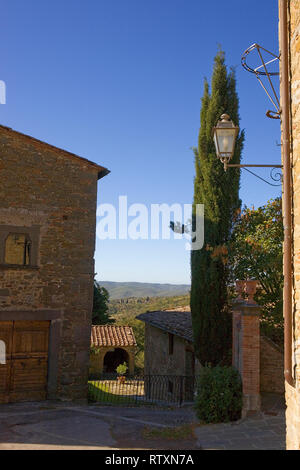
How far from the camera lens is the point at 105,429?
8.13m

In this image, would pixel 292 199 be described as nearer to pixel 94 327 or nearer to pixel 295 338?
pixel 295 338

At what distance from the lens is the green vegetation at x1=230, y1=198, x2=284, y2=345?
1042 cm

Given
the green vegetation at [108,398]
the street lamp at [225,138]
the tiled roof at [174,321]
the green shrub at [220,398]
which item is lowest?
the green vegetation at [108,398]

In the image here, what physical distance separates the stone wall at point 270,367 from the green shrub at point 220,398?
1176mm

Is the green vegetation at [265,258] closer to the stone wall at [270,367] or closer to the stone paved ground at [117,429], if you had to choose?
the stone wall at [270,367]

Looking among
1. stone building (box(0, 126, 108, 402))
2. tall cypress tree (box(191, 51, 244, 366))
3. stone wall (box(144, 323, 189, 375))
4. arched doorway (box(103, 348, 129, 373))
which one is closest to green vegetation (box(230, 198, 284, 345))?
tall cypress tree (box(191, 51, 244, 366))

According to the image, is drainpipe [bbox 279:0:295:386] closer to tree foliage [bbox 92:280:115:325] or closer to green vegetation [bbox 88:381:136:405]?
green vegetation [bbox 88:381:136:405]

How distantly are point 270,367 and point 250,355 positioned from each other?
1498mm

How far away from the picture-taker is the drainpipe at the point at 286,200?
5.03 m

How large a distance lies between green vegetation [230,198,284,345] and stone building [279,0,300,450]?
5.20 meters

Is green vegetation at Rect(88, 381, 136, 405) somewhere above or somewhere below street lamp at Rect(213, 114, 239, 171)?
below

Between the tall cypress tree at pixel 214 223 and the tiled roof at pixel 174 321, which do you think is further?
the tiled roof at pixel 174 321

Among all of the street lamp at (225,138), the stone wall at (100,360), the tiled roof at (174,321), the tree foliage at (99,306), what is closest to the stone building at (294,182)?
the street lamp at (225,138)
